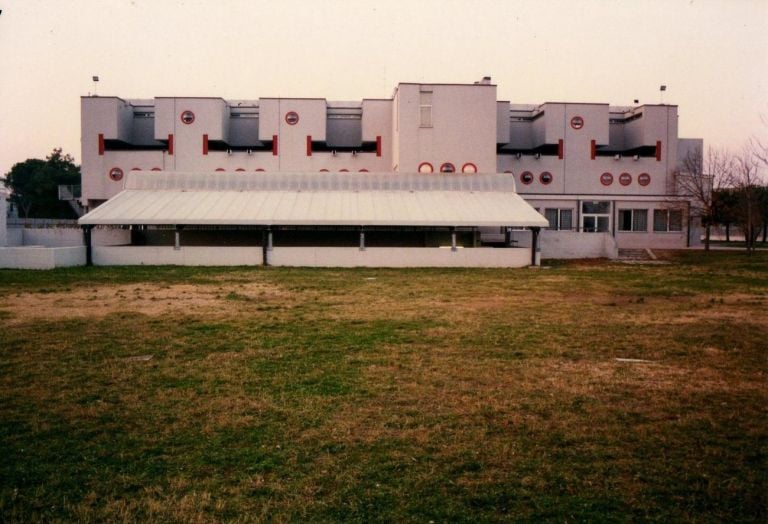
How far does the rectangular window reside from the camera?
38122 mm

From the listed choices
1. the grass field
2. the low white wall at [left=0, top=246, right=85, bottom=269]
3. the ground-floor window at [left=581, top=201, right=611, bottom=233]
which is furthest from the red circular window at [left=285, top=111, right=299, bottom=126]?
the grass field

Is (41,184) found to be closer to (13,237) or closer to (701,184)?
(13,237)

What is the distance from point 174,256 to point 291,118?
1720 centimetres

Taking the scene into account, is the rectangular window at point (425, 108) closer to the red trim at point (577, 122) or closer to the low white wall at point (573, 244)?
the low white wall at point (573, 244)

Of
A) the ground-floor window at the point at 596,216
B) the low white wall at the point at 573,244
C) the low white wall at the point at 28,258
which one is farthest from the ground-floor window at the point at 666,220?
the low white wall at the point at 28,258

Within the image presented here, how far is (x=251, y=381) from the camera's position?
7762 mm

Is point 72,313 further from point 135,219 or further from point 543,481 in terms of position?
point 135,219

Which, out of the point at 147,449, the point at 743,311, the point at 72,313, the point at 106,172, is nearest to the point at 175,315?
the point at 72,313

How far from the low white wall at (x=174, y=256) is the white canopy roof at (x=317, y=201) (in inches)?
52.7

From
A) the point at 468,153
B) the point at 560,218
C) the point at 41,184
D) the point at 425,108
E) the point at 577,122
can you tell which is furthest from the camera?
the point at 41,184

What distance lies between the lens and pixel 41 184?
65.6m

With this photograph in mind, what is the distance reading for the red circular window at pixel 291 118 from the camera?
41.6 meters

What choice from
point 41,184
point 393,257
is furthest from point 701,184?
point 41,184

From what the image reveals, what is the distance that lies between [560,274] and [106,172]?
109ft
